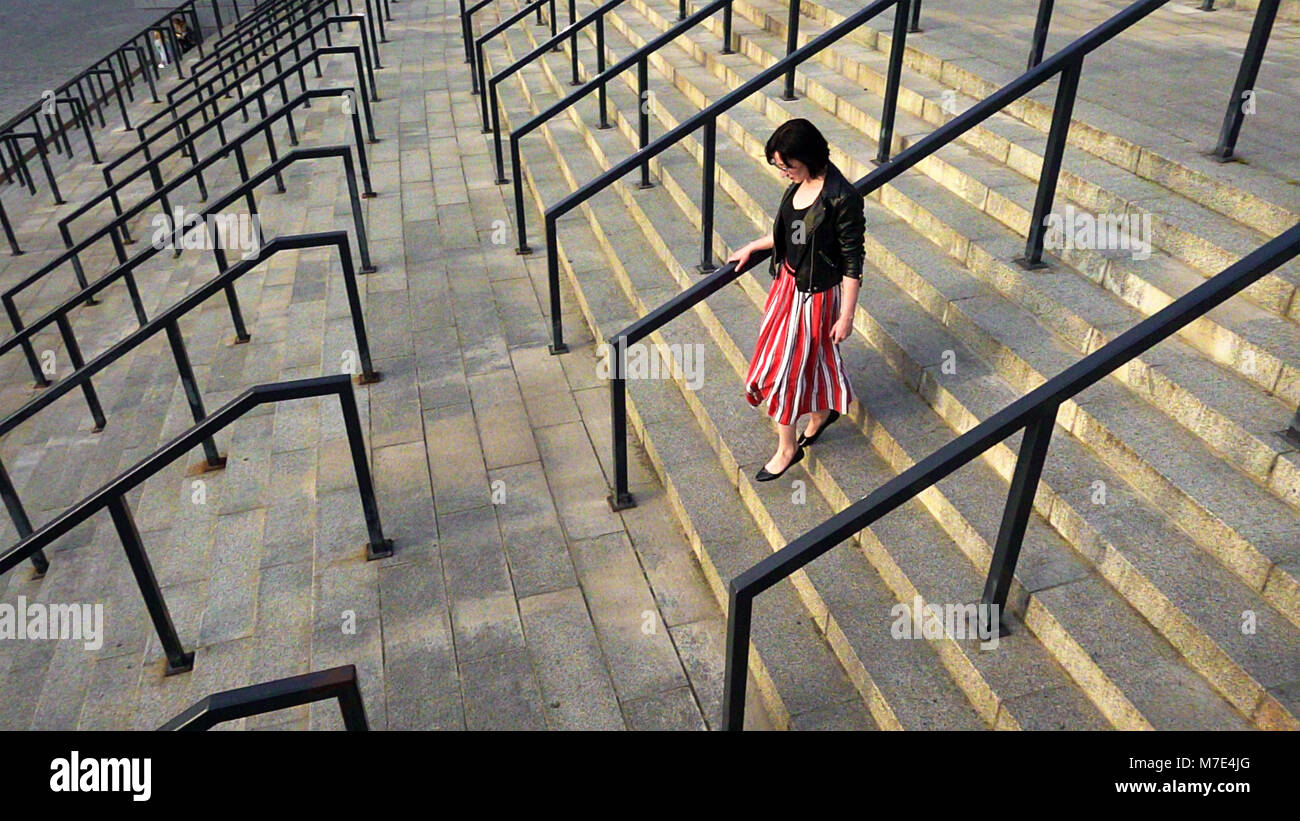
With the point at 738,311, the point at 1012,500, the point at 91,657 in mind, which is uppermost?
the point at 1012,500

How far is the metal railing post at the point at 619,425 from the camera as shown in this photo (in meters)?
3.69

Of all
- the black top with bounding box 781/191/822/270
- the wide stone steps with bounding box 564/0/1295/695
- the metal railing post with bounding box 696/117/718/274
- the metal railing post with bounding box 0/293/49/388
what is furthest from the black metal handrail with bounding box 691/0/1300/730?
the metal railing post with bounding box 0/293/49/388

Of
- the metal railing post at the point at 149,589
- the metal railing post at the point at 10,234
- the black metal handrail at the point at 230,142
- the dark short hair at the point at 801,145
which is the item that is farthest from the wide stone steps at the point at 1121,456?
the metal railing post at the point at 10,234

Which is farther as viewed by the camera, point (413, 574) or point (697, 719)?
point (413, 574)

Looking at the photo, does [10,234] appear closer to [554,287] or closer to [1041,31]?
[554,287]

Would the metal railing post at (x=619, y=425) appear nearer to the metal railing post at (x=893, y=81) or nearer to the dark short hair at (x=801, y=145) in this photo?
the dark short hair at (x=801, y=145)

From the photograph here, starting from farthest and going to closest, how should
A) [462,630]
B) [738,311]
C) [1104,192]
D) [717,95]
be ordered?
[717,95], [738,311], [1104,192], [462,630]

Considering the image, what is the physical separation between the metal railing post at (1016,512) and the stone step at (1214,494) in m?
0.56

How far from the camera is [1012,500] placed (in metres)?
2.57
